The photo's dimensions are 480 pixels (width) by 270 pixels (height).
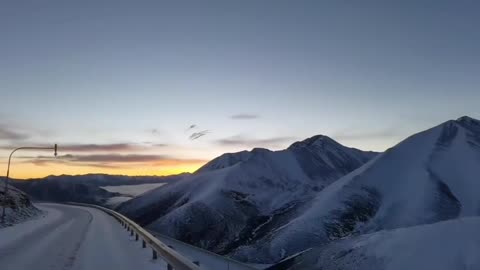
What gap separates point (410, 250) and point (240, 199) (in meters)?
108

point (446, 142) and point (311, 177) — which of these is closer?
point (446, 142)

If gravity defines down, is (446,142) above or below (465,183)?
above

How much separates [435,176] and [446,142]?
74.2 ft

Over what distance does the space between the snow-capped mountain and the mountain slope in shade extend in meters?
8.69

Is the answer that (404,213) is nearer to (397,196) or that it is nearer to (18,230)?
(397,196)

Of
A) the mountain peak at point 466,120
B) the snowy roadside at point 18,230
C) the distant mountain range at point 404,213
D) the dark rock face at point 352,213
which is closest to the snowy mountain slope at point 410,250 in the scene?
the distant mountain range at point 404,213

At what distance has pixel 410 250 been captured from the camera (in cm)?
2467

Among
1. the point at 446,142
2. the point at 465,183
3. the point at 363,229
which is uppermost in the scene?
the point at 446,142

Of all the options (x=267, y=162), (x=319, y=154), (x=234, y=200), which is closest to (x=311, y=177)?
(x=267, y=162)

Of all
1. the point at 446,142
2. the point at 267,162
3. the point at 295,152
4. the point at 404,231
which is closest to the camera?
the point at 404,231

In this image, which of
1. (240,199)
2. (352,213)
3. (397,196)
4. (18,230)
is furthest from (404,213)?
(18,230)

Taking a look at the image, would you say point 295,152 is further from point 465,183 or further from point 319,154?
point 465,183

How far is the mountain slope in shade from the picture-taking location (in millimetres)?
77312

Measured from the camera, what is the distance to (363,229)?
8188 centimetres
